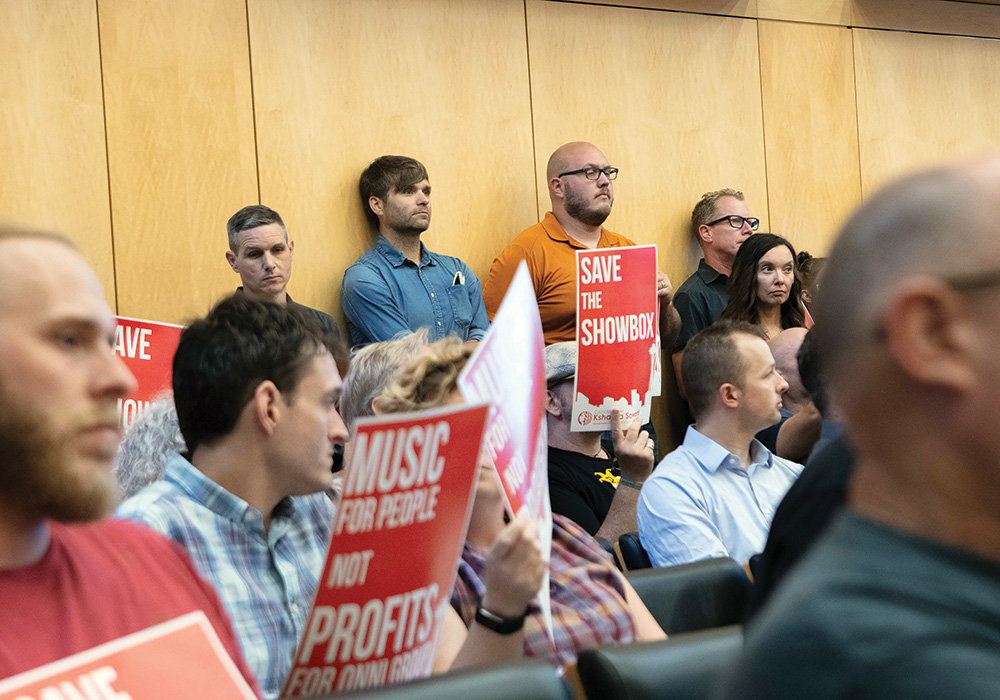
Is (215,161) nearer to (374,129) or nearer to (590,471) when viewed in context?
(374,129)

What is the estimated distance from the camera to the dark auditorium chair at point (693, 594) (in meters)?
2.26

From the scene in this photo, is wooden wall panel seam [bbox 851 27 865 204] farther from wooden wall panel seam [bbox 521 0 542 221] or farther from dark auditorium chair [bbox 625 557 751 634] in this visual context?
dark auditorium chair [bbox 625 557 751 634]

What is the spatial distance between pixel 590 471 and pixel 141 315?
2.22 m

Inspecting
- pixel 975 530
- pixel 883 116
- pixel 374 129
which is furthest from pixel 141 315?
pixel 883 116

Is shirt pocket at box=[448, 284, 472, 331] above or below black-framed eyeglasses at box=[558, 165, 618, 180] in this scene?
below

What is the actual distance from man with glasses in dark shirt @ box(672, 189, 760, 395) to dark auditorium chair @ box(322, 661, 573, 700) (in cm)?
419

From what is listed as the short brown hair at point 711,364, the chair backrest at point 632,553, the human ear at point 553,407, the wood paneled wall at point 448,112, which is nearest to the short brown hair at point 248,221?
the wood paneled wall at point 448,112

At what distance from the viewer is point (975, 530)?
69 centimetres

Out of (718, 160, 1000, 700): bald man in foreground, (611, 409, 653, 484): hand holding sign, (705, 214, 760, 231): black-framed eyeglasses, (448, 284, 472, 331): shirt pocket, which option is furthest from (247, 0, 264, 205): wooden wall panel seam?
(718, 160, 1000, 700): bald man in foreground

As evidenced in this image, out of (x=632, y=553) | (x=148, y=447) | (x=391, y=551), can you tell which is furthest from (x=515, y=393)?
(x=632, y=553)

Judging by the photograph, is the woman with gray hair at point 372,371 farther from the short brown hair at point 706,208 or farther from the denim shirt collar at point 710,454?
the short brown hair at point 706,208

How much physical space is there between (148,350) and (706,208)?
3763 millimetres

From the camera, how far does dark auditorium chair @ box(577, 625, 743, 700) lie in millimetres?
1517

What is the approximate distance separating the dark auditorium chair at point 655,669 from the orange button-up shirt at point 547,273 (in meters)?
3.39
